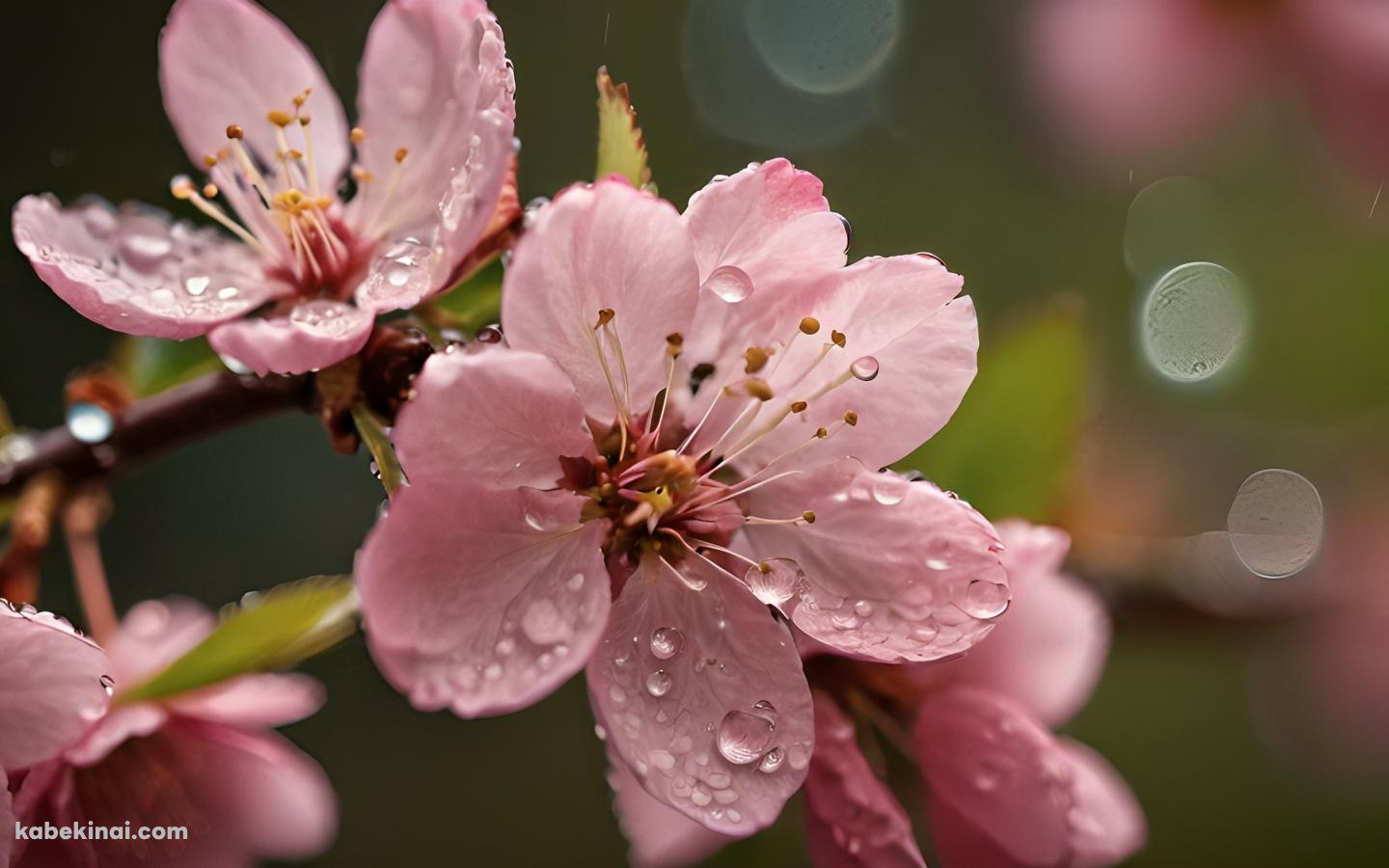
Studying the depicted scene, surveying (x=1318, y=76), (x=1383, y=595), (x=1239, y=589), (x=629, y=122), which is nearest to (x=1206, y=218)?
(x=1318, y=76)

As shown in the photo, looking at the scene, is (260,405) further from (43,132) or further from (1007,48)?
(1007,48)

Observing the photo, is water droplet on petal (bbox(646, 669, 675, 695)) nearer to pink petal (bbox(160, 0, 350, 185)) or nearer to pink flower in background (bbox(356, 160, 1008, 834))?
pink flower in background (bbox(356, 160, 1008, 834))

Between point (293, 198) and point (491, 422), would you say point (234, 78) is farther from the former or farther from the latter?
point (491, 422)

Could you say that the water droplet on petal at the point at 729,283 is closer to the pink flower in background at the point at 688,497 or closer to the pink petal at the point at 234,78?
the pink flower in background at the point at 688,497

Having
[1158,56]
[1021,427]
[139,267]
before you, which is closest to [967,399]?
[1021,427]

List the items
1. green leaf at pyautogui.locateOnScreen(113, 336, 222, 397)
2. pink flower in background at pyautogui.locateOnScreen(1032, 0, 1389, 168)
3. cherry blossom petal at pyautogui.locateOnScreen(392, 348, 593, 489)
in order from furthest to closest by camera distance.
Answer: pink flower in background at pyautogui.locateOnScreen(1032, 0, 1389, 168)
green leaf at pyautogui.locateOnScreen(113, 336, 222, 397)
cherry blossom petal at pyautogui.locateOnScreen(392, 348, 593, 489)

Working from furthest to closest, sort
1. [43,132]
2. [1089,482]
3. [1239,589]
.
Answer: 1. [1089,482]
2. [1239,589]
3. [43,132]

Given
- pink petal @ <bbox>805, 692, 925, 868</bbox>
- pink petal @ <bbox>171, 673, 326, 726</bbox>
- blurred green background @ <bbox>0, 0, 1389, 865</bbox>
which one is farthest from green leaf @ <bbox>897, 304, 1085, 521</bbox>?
pink petal @ <bbox>171, 673, 326, 726</bbox>
